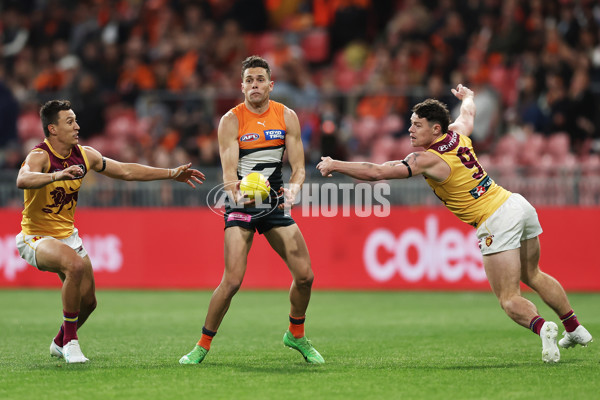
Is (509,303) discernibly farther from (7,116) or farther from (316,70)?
(7,116)

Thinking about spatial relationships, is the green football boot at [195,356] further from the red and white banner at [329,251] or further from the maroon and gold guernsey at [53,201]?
the red and white banner at [329,251]

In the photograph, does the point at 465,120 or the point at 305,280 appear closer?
the point at 305,280

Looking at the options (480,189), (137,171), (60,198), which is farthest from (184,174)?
(480,189)

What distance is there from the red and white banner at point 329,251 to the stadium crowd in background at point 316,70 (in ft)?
4.62

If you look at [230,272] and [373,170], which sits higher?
[373,170]

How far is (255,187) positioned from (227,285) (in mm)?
980

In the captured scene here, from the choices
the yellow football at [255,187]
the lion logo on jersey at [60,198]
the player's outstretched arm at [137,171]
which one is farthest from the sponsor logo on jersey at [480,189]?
the lion logo on jersey at [60,198]

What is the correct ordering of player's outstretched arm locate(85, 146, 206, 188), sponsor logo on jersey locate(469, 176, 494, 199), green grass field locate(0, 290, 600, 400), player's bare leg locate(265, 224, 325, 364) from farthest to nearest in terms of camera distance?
player's outstretched arm locate(85, 146, 206, 188) < sponsor logo on jersey locate(469, 176, 494, 199) < player's bare leg locate(265, 224, 325, 364) < green grass field locate(0, 290, 600, 400)

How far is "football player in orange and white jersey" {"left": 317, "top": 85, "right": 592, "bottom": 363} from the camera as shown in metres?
8.71

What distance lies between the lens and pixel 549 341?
27.4 feet

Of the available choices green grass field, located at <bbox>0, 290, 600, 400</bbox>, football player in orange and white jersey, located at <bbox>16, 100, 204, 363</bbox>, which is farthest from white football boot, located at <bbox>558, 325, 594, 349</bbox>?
football player in orange and white jersey, located at <bbox>16, 100, 204, 363</bbox>

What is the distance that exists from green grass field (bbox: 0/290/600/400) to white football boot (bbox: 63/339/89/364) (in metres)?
0.13

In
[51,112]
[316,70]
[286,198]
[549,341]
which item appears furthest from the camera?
[316,70]

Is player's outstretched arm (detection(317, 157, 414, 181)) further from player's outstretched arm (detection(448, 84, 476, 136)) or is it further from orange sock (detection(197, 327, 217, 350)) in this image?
orange sock (detection(197, 327, 217, 350))
